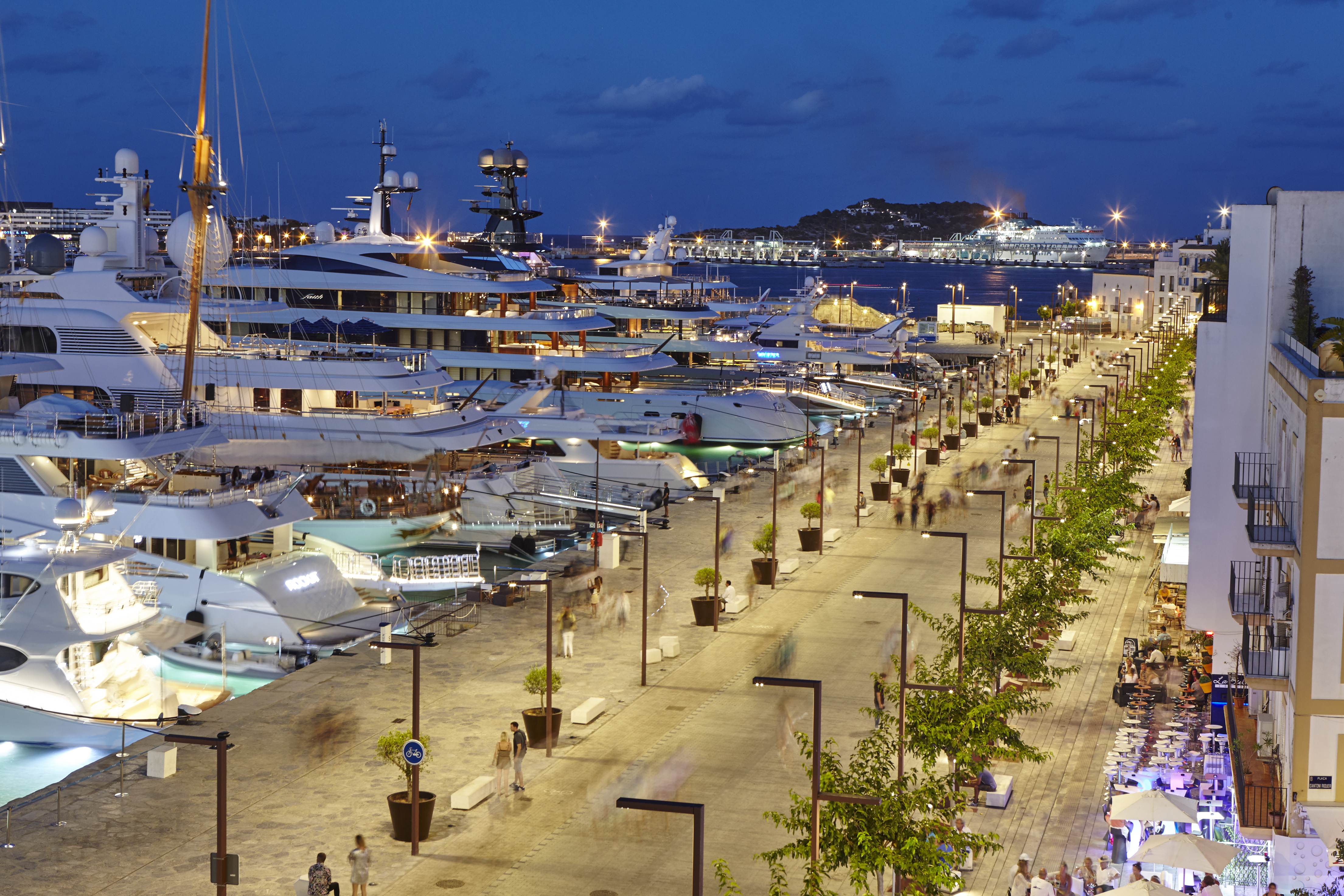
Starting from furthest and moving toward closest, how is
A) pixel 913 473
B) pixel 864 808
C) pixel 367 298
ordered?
pixel 367 298, pixel 913 473, pixel 864 808

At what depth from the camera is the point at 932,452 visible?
57.6 metres

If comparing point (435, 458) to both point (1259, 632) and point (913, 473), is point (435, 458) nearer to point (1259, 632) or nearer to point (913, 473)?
point (913, 473)

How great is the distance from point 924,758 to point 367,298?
1891 inches

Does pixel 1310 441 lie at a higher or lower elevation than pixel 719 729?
higher

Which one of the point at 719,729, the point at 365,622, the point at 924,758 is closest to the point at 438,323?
the point at 365,622

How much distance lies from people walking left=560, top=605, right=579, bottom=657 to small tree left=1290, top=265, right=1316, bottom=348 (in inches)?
557

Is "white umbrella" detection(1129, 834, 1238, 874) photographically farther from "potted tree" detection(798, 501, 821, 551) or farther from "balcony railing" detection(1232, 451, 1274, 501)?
"potted tree" detection(798, 501, 821, 551)

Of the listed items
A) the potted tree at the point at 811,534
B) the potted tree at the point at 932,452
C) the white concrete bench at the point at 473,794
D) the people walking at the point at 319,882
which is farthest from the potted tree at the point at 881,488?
the people walking at the point at 319,882

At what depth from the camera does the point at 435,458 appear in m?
49.0

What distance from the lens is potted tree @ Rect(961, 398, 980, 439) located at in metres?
66.1

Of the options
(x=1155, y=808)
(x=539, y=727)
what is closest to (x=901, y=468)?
(x=539, y=727)

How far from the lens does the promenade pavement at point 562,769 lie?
19.2 meters

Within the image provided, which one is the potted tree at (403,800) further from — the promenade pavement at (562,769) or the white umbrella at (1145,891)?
the white umbrella at (1145,891)

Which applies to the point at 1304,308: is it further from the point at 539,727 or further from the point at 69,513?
the point at 69,513
